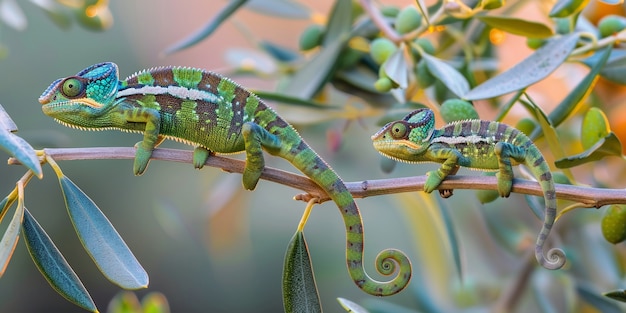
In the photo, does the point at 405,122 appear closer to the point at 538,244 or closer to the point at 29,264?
the point at 538,244

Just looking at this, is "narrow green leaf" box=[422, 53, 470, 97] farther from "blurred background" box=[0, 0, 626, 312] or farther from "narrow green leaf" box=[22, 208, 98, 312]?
"blurred background" box=[0, 0, 626, 312]

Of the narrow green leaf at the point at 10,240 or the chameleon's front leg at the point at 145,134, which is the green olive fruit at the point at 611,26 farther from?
the narrow green leaf at the point at 10,240

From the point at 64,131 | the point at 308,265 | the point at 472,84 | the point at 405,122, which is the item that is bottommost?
the point at 308,265

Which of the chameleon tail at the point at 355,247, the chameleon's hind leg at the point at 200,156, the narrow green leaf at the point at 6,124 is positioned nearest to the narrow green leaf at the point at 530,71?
the chameleon tail at the point at 355,247

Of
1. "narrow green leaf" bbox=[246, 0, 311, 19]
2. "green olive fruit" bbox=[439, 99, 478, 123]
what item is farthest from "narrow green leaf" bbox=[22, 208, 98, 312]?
"narrow green leaf" bbox=[246, 0, 311, 19]

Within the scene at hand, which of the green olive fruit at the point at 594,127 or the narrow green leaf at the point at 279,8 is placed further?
the narrow green leaf at the point at 279,8

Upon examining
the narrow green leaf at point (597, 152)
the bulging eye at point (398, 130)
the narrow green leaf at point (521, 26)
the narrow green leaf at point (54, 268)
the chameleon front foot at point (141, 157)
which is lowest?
the narrow green leaf at point (54, 268)

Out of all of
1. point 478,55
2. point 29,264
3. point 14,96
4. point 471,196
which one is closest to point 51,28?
point 14,96
